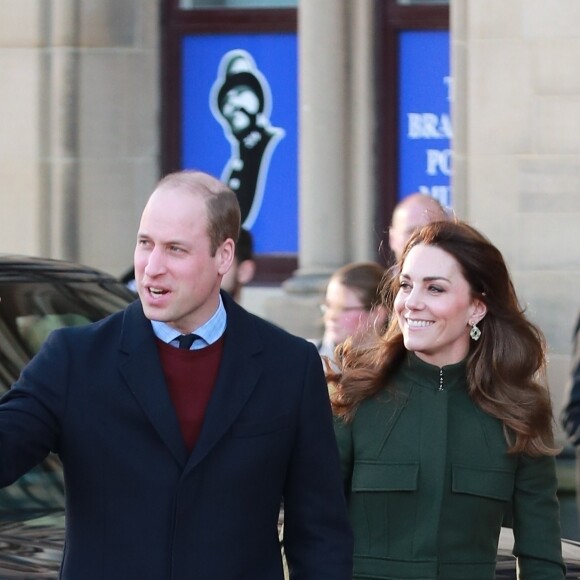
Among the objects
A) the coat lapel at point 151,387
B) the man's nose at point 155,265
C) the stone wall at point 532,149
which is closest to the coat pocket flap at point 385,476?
the coat lapel at point 151,387

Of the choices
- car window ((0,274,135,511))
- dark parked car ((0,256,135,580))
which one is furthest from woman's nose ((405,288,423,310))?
car window ((0,274,135,511))

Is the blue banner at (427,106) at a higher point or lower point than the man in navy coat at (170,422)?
higher

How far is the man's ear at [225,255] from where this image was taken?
3695 mm

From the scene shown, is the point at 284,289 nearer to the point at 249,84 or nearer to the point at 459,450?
the point at 249,84

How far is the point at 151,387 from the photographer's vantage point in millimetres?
3605

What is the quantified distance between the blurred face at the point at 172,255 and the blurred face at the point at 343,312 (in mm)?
3330

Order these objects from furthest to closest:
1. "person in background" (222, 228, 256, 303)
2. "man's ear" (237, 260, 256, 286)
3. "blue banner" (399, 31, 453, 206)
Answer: "blue banner" (399, 31, 453, 206)
"man's ear" (237, 260, 256, 286)
"person in background" (222, 228, 256, 303)

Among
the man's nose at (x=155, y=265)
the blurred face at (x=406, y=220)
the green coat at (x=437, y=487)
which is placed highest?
the blurred face at (x=406, y=220)

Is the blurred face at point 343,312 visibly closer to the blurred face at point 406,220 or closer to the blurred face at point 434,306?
the blurred face at point 406,220

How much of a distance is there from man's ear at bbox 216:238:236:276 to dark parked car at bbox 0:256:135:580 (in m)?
1.18

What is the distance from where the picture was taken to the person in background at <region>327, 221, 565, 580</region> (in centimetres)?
456

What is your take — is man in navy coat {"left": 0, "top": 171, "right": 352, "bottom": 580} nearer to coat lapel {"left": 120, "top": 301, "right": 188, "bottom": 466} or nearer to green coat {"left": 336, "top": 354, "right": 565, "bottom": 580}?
coat lapel {"left": 120, "top": 301, "right": 188, "bottom": 466}

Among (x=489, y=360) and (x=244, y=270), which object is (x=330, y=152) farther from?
(x=489, y=360)

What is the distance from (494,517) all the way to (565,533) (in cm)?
431
